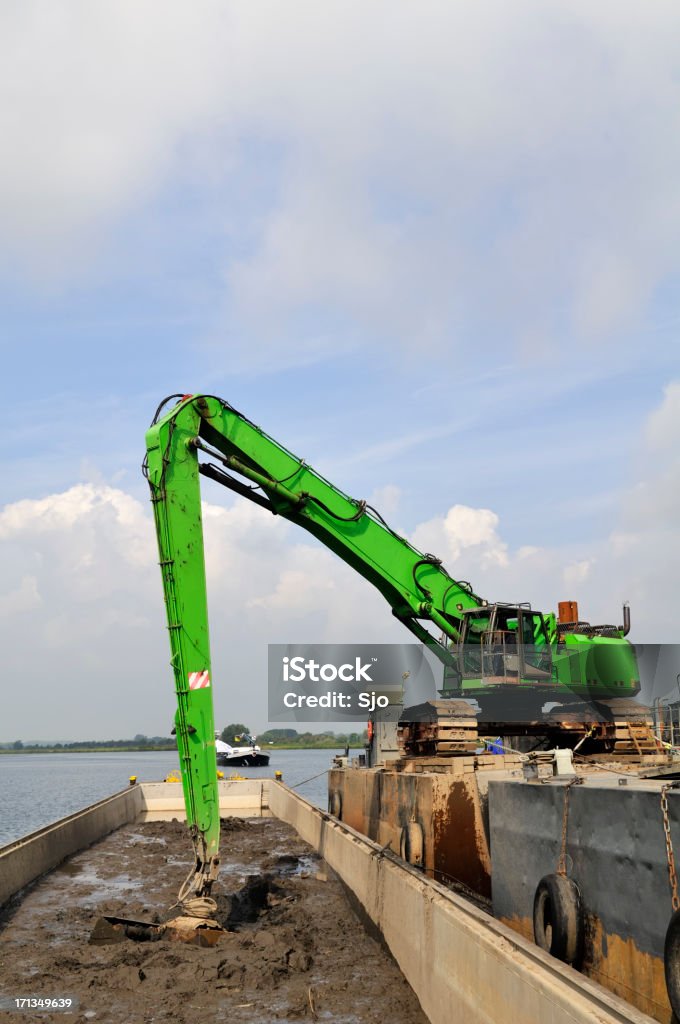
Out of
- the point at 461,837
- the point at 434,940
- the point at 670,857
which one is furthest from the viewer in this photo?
the point at 461,837

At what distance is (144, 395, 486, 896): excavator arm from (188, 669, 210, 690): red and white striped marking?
0.05ft

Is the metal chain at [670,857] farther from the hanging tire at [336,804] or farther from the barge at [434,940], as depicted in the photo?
the hanging tire at [336,804]

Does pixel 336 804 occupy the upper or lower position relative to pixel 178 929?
upper

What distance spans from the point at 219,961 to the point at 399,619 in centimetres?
893

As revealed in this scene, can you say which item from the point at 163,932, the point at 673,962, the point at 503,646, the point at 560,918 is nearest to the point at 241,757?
the point at 503,646

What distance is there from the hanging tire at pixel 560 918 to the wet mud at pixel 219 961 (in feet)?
5.80

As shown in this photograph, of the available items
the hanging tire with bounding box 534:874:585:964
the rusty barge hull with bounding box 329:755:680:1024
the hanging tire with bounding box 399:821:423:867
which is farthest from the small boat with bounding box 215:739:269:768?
the hanging tire with bounding box 534:874:585:964

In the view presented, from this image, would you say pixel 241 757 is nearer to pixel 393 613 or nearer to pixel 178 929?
pixel 393 613

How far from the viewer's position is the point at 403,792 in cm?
1506

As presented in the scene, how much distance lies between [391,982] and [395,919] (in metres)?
0.88

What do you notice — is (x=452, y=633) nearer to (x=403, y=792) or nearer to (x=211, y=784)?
(x=403, y=792)

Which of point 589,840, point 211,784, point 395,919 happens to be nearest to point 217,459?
point 211,784

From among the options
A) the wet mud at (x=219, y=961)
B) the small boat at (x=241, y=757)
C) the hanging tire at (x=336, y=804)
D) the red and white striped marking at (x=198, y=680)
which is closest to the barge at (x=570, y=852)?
the wet mud at (x=219, y=961)

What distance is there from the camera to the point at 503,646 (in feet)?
55.2
